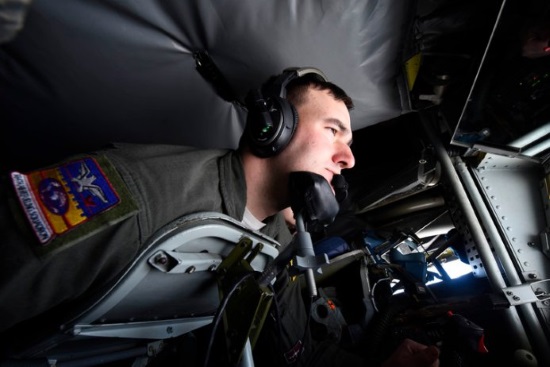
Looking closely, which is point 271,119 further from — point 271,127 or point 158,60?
point 158,60

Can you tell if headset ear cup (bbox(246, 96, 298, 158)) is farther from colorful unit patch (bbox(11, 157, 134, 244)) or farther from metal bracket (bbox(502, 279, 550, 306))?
metal bracket (bbox(502, 279, 550, 306))

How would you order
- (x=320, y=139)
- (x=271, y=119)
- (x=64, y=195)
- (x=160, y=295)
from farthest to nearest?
(x=320, y=139) < (x=271, y=119) < (x=160, y=295) < (x=64, y=195)

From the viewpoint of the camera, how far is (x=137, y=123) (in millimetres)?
1011

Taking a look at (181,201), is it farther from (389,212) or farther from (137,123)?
(389,212)

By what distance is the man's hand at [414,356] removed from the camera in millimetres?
736

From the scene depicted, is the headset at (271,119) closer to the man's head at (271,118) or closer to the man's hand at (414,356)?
the man's head at (271,118)

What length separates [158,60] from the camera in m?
0.81

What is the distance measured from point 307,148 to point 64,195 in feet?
2.02

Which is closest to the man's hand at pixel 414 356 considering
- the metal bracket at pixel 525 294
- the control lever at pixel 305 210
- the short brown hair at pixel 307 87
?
the metal bracket at pixel 525 294

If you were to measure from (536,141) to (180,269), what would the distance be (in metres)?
1.24

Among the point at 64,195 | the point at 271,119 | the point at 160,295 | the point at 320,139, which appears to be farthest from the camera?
the point at 320,139

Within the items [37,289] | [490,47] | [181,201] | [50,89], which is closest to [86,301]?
[37,289]

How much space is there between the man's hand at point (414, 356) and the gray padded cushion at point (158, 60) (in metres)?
0.91

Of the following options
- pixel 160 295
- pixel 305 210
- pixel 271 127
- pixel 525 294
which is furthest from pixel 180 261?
pixel 525 294
